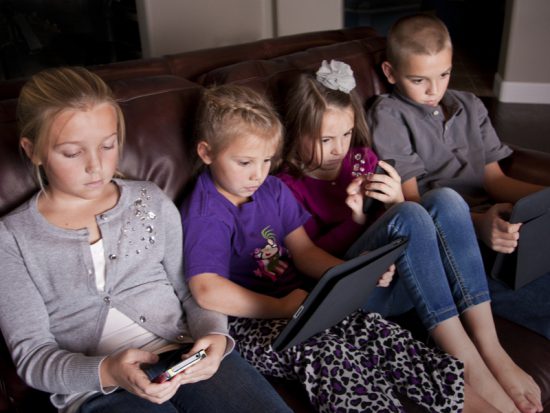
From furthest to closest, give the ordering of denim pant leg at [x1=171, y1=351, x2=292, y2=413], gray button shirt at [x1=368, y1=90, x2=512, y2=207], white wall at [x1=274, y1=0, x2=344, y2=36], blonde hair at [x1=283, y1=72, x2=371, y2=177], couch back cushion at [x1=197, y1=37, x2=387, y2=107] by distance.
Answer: white wall at [x1=274, y1=0, x2=344, y2=36] < gray button shirt at [x1=368, y1=90, x2=512, y2=207] < couch back cushion at [x1=197, y1=37, x2=387, y2=107] < blonde hair at [x1=283, y1=72, x2=371, y2=177] < denim pant leg at [x1=171, y1=351, x2=292, y2=413]

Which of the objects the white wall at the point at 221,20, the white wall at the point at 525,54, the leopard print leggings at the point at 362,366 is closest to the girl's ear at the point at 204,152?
the leopard print leggings at the point at 362,366

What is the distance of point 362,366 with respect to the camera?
4.37 feet

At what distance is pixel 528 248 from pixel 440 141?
534mm

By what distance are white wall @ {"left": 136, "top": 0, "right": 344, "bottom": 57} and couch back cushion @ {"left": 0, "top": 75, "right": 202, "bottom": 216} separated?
2360 mm

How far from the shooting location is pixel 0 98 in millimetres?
1610

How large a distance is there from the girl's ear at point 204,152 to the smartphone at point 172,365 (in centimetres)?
50

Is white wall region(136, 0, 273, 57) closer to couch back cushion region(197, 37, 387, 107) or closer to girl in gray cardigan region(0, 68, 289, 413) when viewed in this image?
couch back cushion region(197, 37, 387, 107)

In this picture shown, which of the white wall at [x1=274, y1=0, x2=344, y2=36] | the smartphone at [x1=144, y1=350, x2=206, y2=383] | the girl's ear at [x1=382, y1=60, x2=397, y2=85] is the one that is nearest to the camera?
the smartphone at [x1=144, y1=350, x2=206, y2=383]

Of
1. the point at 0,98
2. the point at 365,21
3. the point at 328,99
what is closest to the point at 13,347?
the point at 0,98

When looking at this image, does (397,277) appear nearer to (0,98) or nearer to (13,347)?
(13,347)

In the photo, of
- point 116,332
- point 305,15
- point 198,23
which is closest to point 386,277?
point 116,332

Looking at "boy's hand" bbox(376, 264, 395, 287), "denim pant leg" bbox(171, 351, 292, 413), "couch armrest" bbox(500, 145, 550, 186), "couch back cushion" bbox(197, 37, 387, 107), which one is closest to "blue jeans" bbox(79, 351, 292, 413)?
"denim pant leg" bbox(171, 351, 292, 413)

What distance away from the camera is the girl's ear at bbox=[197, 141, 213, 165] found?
150 centimetres

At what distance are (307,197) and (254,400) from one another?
2.33 ft
